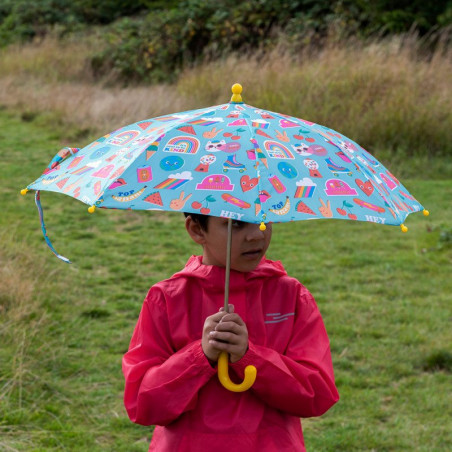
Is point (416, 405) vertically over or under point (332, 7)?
over

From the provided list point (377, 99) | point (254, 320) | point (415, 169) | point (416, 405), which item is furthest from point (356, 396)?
point (377, 99)

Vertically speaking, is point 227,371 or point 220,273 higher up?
point 220,273

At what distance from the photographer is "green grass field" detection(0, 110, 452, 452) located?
13.7 ft

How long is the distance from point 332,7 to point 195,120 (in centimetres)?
1406

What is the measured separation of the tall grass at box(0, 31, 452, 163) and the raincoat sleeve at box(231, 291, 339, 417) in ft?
24.1

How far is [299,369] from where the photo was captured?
7.79 feet

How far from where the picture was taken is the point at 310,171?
2.27 meters

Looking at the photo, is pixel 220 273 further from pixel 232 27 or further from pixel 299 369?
pixel 232 27

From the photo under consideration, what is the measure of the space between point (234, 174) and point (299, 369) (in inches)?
23.9

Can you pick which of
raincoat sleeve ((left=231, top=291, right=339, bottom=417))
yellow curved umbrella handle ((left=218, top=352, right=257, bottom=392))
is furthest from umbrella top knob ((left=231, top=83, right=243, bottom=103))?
yellow curved umbrella handle ((left=218, top=352, right=257, bottom=392))

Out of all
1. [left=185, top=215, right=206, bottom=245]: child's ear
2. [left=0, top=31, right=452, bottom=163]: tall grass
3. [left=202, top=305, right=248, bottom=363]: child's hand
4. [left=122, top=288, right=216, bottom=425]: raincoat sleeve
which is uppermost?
[left=185, top=215, right=206, bottom=245]: child's ear

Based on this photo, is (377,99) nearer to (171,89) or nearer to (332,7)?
(171,89)

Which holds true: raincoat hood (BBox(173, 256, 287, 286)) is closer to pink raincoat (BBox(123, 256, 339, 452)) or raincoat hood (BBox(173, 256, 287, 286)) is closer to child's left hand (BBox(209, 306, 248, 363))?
pink raincoat (BBox(123, 256, 339, 452))

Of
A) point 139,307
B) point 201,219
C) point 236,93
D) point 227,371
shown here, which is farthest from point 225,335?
point 139,307
